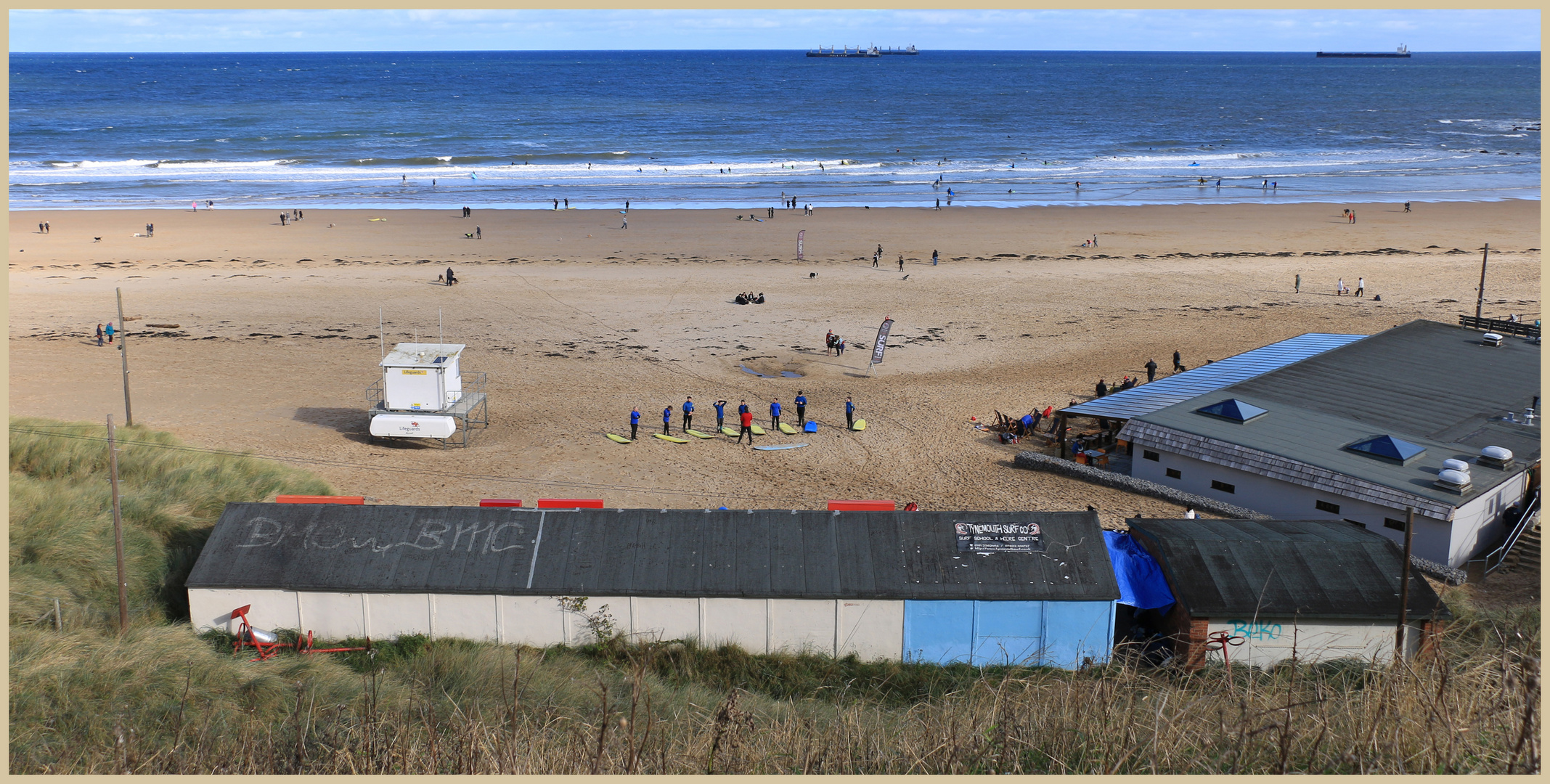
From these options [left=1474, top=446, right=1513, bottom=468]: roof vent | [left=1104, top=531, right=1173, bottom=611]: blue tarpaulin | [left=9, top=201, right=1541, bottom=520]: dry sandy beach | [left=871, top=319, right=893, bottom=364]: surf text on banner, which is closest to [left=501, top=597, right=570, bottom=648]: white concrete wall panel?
[left=9, top=201, right=1541, bottom=520]: dry sandy beach

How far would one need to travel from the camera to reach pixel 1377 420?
23.0m

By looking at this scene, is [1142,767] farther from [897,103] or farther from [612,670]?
[897,103]

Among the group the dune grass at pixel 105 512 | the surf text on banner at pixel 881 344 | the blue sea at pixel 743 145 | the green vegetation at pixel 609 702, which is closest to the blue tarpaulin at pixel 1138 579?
the green vegetation at pixel 609 702

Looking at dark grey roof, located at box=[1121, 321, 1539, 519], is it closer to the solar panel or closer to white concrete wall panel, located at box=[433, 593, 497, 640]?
the solar panel

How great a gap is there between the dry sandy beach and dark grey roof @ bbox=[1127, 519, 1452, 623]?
576 cm

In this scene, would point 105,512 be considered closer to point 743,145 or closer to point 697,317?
point 697,317

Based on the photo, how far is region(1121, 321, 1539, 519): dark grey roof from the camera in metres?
20.0

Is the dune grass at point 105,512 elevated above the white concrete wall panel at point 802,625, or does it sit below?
above

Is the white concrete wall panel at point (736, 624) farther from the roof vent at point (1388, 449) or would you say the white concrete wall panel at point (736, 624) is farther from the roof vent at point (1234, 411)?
the roof vent at point (1388, 449)

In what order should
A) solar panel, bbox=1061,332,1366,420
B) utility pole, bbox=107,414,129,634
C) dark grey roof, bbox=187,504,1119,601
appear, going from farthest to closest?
solar panel, bbox=1061,332,1366,420, dark grey roof, bbox=187,504,1119,601, utility pole, bbox=107,414,129,634

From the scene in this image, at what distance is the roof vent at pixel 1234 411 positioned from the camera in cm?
2288

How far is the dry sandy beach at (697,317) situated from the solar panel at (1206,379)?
2.62m

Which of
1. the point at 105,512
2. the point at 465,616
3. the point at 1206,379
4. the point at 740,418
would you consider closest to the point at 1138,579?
the point at 465,616

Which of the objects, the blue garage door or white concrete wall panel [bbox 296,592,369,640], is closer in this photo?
the blue garage door
